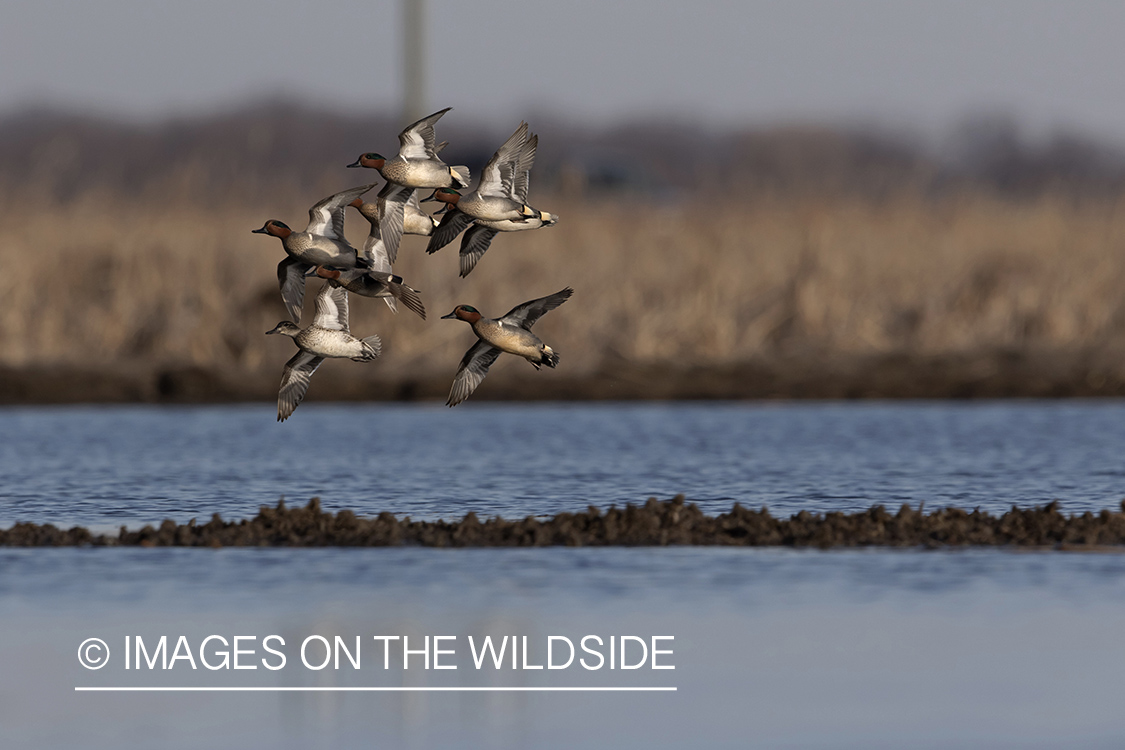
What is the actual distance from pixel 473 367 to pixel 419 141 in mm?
783

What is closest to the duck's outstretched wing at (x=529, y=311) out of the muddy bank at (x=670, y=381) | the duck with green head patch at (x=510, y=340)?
the duck with green head patch at (x=510, y=340)

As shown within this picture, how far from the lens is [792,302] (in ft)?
58.6

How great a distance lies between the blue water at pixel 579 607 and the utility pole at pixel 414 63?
7.72 metres

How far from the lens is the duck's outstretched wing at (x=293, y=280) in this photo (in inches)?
228

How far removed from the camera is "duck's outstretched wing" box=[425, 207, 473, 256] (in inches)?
228

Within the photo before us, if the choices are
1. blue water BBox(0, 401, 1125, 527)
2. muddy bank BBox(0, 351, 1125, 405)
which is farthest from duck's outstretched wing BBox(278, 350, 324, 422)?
muddy bank BBox(0, 351, 1125, 405)

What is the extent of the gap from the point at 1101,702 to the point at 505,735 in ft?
6.08

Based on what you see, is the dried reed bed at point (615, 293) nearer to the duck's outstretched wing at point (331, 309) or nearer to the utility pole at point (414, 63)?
the utility pole at point (414, 63)

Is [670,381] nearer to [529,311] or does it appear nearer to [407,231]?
[529,311]

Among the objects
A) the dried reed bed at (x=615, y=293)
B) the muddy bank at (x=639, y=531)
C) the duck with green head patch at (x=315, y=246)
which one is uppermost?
the duck with green head patch at (x=315, y=246)

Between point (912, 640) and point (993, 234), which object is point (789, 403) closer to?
point (993, 234)

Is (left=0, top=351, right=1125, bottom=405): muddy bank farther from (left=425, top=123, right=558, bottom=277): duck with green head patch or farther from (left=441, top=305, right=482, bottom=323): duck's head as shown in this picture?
(left=441, top=305, right=482, bottom=323): duck's head

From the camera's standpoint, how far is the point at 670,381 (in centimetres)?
1720

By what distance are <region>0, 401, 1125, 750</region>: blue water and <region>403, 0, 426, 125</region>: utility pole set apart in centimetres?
772
